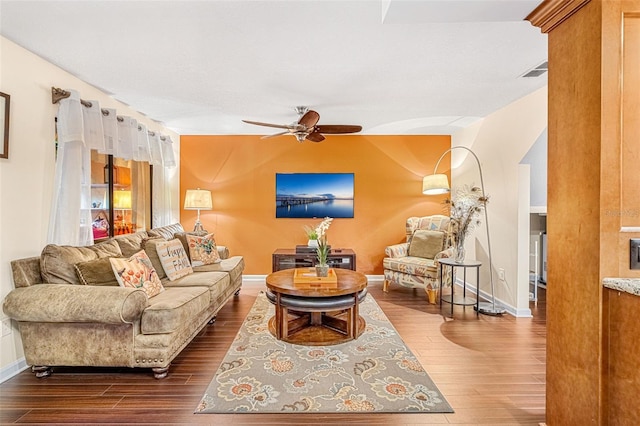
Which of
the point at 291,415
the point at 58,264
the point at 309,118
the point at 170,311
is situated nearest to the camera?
the point at 291,415

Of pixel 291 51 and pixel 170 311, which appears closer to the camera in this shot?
pixel 170 311

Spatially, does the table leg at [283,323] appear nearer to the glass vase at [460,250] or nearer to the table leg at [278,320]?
the table leg at [278,320]

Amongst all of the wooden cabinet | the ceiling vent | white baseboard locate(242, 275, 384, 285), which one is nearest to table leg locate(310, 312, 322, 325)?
the wooden cabinet

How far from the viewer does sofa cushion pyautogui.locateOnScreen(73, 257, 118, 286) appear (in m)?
2.47

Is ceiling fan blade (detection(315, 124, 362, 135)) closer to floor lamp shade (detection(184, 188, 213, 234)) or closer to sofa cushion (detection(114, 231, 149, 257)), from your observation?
floor lamp shade (detection(184, 188, 213, 234))

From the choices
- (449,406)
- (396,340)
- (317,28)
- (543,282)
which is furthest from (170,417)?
(543,282)

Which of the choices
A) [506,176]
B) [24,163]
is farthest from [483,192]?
[24,163]

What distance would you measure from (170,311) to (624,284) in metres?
2.65

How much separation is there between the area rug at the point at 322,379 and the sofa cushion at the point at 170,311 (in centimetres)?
49

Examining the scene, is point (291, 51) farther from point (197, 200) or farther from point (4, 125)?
point (197, 200)

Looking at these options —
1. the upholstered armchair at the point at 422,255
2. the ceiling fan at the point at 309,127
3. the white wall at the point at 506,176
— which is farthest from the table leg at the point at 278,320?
the white wall at the point at 506,176

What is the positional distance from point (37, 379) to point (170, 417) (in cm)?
128

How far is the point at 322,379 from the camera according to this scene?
7.42 feet

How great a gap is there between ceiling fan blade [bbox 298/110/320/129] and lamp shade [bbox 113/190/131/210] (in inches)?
99.0
